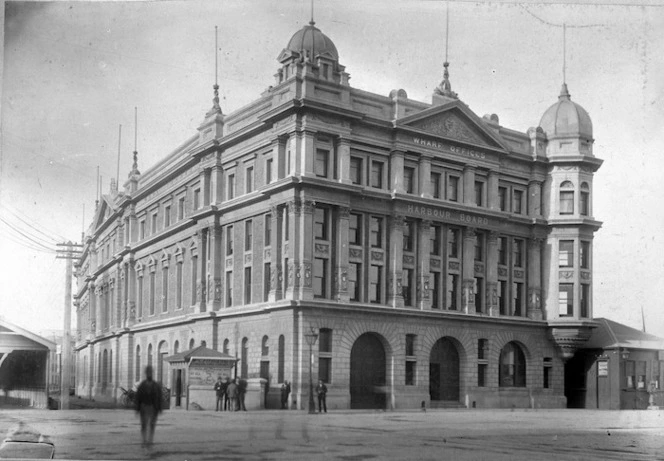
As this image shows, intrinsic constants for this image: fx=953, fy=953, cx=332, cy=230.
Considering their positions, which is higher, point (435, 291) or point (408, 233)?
point (408, 233)

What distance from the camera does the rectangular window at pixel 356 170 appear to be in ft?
114

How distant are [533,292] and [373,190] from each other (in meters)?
9.05

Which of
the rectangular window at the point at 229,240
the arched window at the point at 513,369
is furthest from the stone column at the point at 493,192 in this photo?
the rectangular window at the point at 229,240

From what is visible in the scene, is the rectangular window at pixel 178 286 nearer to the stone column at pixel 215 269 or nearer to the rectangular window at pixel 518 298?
the stone column at pixel 215 269

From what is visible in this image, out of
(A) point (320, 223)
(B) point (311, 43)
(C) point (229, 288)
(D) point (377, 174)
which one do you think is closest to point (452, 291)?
(D) point (377, 174)

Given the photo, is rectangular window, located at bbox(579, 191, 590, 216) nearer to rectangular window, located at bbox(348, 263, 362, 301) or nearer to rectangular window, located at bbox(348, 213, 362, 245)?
rectangular window, located at bbox(348, 213, 362, 245)

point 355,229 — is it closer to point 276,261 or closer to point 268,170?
point 276,261

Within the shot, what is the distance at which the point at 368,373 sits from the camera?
3797 centimetres

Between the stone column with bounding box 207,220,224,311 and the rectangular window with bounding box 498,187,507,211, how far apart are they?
14146 mm

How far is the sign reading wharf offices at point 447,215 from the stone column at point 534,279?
2779mm

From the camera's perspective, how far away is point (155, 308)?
31.1 meters

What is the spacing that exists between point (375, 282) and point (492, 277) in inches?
188

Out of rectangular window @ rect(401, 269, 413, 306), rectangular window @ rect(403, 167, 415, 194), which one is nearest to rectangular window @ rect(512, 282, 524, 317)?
rectangular window @ rect(401, 269, 413, 306)

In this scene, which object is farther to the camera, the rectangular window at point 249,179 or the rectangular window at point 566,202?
the rectangular window at point 566,202
